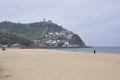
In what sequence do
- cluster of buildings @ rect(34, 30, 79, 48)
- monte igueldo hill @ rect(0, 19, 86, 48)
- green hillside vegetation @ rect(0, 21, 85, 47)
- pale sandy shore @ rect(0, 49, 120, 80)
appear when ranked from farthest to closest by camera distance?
Result: green hillside vegetation @ rect(0, 21, 85, 47) < cluster of buildings @ rect(34, 30, 79, 48) < monte igueldo hill @ rect(0, 19, 86, 48) < pale sandy shore @ rect(0, 49, 120, 80)

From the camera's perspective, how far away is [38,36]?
16400 centimetres

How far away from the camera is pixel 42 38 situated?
6156 inches

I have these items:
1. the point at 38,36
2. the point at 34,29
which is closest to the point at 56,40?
the point at 38,36

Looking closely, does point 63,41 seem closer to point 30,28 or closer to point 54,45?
point 54,45

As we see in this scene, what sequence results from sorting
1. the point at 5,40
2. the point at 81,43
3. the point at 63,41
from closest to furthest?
1. the point at 5,40
2. the point at 63,41
3. the point at 81,43

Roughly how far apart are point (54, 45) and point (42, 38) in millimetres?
18112

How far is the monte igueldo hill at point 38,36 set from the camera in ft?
400

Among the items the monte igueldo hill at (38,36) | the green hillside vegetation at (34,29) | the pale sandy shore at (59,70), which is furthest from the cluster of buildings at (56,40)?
the pale sandy shore at (59,70)

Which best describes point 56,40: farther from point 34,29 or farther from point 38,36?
point 34,29

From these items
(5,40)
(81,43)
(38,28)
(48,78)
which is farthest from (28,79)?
(38,28)

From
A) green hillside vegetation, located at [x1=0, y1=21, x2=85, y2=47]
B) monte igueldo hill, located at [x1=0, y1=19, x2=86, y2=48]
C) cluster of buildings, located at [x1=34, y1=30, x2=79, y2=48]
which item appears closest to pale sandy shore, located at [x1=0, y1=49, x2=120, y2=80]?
monte igueldo hill, located at [x1=0, y1=19, x2=86, y2=48]

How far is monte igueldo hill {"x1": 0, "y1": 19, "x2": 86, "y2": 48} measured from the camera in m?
122

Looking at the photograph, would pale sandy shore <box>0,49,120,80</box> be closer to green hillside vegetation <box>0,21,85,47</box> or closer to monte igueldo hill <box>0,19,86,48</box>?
monte igueldo hill <box>0,19,86,48</box>

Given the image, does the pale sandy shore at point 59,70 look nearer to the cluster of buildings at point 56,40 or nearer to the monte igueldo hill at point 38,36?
the monte igueldo hill at point 38,36
